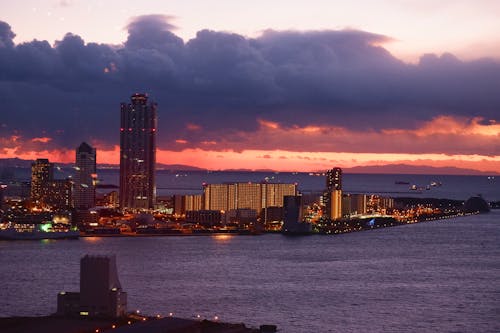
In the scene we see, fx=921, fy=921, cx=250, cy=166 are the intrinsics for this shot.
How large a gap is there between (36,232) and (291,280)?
31.3 meters

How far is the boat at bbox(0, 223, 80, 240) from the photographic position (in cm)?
6531

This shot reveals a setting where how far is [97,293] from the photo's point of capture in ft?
84.4

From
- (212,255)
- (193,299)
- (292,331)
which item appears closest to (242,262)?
(212,255)

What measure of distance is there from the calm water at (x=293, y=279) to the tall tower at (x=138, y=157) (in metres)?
39.5

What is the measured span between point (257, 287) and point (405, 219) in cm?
6176

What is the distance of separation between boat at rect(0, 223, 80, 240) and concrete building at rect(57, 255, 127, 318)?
134ft

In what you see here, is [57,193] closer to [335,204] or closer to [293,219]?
[335,204]

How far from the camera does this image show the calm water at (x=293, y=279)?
96.6ft

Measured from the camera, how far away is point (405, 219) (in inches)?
3794

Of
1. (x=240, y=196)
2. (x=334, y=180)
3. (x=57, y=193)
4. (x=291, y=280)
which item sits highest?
(x=334, y=180)

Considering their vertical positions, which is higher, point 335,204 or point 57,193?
point 57,193

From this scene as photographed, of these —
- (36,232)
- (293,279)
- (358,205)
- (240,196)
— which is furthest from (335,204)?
(293,279)

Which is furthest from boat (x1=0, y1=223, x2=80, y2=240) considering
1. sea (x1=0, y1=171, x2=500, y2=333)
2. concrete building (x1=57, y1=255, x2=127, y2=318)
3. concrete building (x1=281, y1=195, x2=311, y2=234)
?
concrete building (x1=57, y1=255, x2=127, y2=318)

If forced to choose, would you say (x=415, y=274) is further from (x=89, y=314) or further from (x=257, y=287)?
(x=89, y=314)
